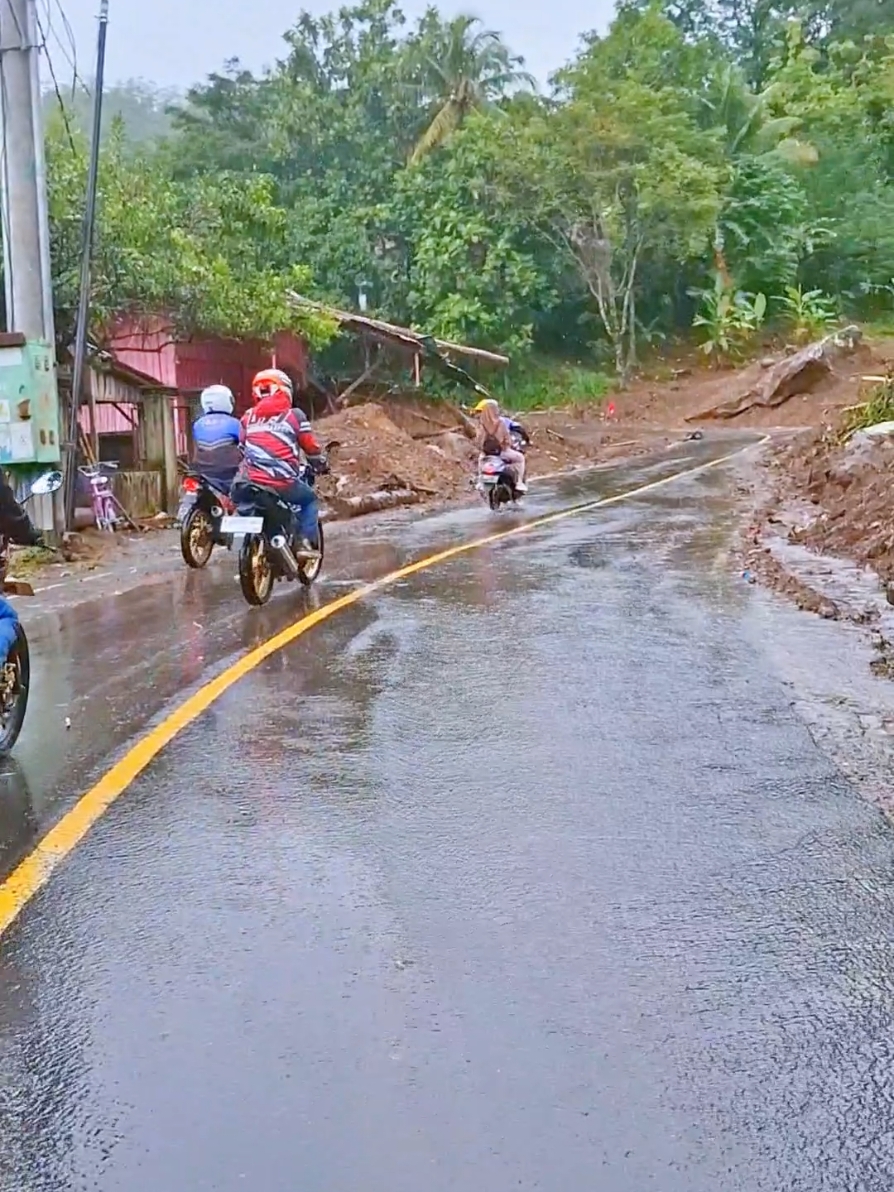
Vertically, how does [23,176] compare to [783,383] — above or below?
above

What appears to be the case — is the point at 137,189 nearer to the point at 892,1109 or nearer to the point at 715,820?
the point at 715,820

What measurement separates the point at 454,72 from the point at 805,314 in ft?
51.0

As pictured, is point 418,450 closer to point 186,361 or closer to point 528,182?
point 186,361

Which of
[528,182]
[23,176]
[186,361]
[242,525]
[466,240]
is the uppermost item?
[528,182]

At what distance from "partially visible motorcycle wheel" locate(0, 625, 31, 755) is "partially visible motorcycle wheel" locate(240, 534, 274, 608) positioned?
4.16m

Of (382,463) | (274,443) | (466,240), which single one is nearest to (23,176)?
(274,443)

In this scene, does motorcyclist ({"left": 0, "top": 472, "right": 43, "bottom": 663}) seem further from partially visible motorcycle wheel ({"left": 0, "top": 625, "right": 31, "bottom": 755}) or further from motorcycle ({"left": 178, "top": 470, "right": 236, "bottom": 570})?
motorcycle ({"left": 178, "top": 470, "right": 236, "bottom": 570})

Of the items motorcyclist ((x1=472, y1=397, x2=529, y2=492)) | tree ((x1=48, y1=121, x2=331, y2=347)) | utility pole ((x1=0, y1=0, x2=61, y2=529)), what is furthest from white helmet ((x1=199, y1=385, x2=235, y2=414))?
motorcyclist ((x1=472, y1=397, x2=529, y2=492))

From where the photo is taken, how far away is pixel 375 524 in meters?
19.9

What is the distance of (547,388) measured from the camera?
154ft

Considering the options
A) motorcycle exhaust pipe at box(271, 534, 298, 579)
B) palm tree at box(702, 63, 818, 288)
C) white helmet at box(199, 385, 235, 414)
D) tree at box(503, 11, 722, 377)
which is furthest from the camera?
palm tree at box(702, 63, 818, 288)

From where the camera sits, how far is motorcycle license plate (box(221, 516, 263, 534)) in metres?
11.5

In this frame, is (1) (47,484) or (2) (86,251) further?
(2) (86,251)

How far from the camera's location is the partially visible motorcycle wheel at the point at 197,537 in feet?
47.1
